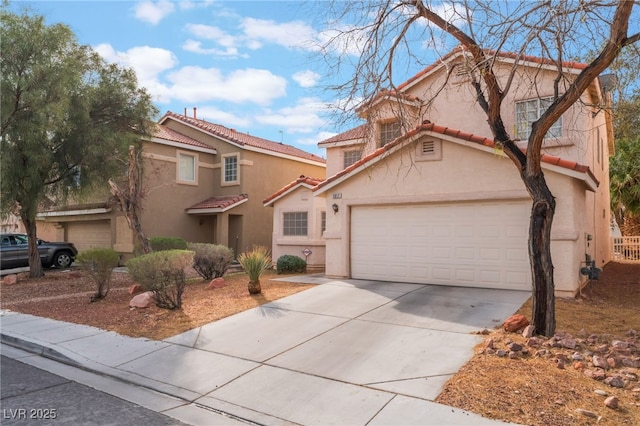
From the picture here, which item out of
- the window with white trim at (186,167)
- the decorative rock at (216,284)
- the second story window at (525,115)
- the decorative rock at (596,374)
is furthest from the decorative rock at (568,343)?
the window with white trim at (186,167)

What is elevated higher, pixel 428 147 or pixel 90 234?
pixel 428 147

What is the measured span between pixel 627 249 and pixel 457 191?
1646cm

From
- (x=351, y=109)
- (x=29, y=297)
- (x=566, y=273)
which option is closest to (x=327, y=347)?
(x=351, y=109)

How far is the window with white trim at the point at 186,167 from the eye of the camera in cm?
2053

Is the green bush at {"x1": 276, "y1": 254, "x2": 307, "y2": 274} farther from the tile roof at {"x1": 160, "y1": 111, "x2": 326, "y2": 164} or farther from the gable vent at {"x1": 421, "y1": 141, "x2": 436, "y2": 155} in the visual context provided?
the tile roof at {"x1": 160, "y1": 111, "x2": 326, "y2": 164}

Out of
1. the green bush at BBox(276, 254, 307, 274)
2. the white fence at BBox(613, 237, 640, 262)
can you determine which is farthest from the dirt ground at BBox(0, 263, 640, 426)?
the white fence at BBox(613, 237, 640, 262)

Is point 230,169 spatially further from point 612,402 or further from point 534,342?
point 612,402

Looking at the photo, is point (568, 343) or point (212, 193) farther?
point (212, 193)

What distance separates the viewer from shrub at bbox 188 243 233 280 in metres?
13.8

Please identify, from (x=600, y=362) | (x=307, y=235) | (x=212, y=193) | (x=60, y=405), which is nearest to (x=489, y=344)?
(x=600, y=362)

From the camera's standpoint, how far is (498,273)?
1023cm

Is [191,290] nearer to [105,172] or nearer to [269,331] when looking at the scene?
[269,331]

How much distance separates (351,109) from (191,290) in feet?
22.3

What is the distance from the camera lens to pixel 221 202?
20188 mm
